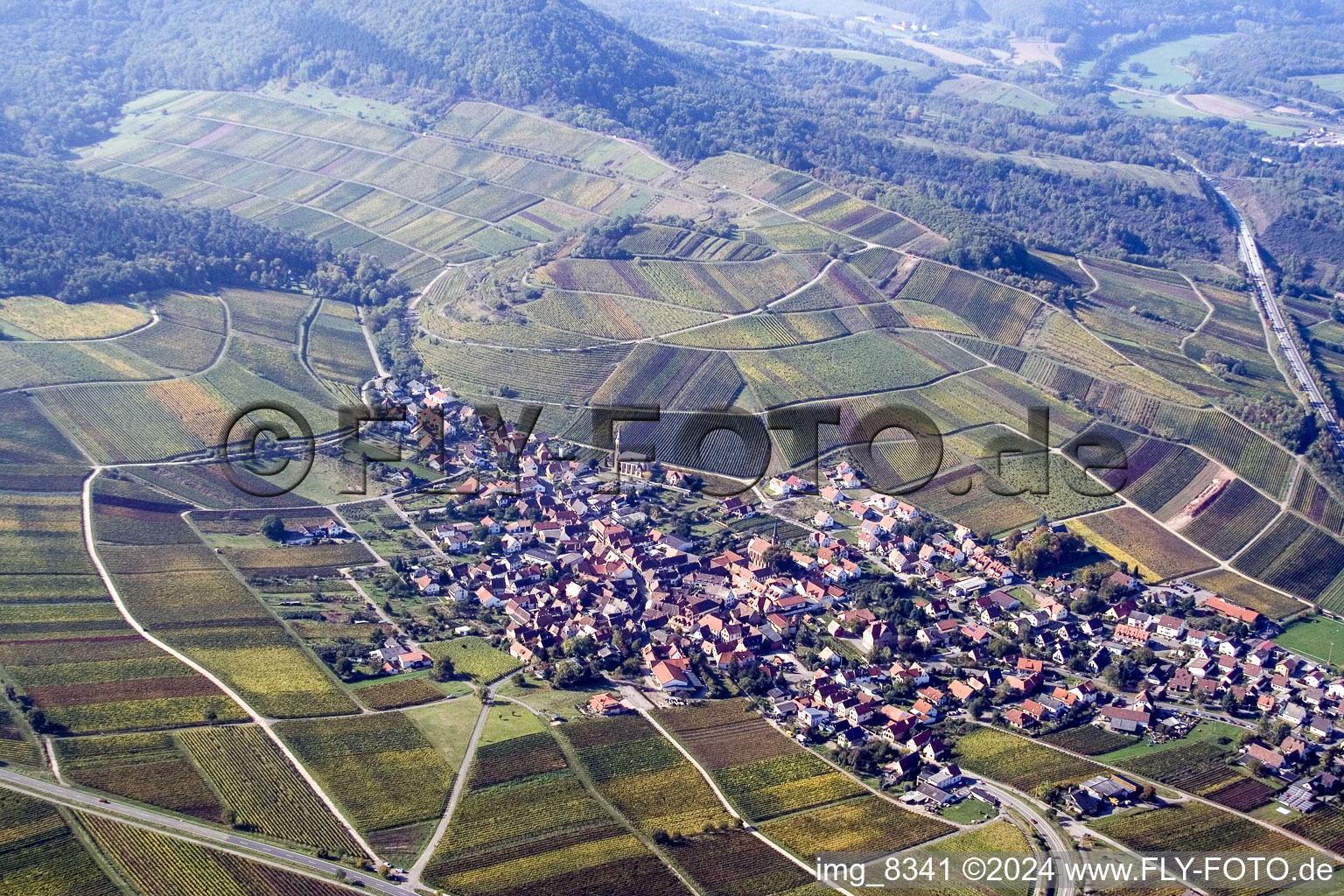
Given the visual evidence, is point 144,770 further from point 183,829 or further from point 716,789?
point 716,789

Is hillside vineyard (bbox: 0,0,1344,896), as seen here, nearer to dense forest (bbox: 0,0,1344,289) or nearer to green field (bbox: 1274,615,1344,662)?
green field (bbox: 1274,615,1344,662)

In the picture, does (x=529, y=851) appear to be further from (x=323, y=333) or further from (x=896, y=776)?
(x=323, y=333)

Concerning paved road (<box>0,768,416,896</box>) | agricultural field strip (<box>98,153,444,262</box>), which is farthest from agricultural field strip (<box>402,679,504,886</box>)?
agricultural field strip (<box>98,153,444,262</box>)

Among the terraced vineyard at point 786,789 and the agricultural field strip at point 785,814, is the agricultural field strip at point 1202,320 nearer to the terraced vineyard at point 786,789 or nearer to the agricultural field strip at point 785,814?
the terraced vineyard at point 786,789

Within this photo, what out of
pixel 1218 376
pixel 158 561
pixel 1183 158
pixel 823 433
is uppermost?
pixel 1183 158

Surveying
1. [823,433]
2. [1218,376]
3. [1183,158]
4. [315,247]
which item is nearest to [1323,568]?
[1218,376]

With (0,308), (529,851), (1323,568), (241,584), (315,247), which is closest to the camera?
(529,851)
